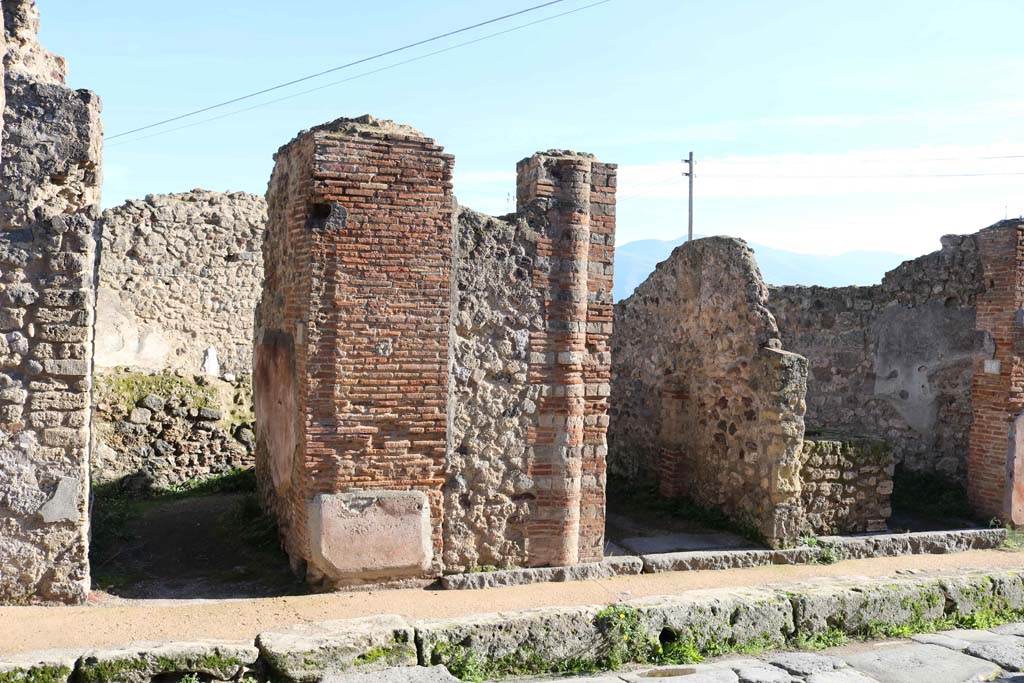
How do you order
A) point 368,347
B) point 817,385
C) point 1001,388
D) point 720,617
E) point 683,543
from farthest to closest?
point 817,385
point 1001,388
point 683,543
point 368,347
point 720,617

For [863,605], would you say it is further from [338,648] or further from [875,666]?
[338,648]

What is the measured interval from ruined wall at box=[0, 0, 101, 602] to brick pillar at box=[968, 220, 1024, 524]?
9.98 m

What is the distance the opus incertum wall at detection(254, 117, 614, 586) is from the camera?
7.20 meters

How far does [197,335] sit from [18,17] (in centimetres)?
766

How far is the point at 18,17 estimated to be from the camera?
7.27m

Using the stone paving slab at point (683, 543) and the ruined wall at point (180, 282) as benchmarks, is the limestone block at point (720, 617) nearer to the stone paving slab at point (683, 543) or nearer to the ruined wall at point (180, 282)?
the stone paving slab at point (683, 543)

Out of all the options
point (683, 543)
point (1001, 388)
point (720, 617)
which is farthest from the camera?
point (1001, 388)

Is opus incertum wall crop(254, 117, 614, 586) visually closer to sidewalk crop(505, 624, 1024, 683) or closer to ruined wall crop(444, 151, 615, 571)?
ruined wall crop(444, 151, 615, 571)

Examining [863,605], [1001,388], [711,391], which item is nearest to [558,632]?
[863,605]

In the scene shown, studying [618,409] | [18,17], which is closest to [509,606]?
[618,409]

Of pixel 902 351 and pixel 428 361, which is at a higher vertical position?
pixel 902 351

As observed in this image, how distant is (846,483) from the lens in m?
9.62

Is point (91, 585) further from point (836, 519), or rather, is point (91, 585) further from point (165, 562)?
point (836, 519)

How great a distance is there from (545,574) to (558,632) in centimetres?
124
